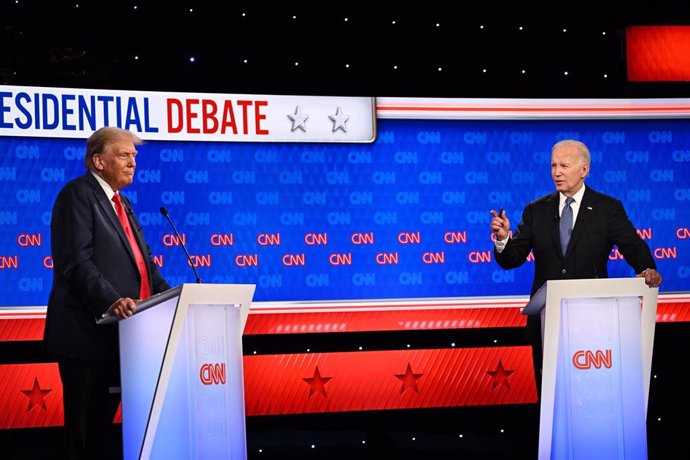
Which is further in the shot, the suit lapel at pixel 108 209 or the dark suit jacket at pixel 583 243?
the dark suit jacket at pixel 583 243

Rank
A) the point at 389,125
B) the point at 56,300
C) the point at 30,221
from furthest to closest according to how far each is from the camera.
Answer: the point at 389,125
the point at 30,221
the point at 56,300

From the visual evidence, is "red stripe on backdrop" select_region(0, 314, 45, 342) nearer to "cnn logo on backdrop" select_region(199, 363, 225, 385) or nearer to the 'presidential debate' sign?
the 'presidential debate' sign

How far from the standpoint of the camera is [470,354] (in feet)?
18.2

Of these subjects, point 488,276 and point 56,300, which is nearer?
point 56,300

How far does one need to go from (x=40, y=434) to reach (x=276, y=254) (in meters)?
1.52

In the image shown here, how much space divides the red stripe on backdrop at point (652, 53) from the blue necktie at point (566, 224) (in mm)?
1715

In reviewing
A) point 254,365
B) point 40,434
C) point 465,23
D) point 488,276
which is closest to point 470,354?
point 488,276

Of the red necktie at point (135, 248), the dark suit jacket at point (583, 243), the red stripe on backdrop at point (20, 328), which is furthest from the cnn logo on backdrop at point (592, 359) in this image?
the red stripe on backdrop at point (20, 328)

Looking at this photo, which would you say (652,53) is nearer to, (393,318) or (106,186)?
(393,318)

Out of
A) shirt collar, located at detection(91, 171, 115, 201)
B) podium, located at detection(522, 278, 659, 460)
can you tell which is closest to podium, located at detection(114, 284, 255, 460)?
shirt collar, located at detection(91, 171, 115, 201)

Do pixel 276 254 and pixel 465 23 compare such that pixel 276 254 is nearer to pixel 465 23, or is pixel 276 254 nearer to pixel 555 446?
pixel 465 23

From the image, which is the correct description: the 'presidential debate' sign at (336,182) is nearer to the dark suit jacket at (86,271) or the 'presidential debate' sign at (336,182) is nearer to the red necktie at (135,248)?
the red necktie at (135,248)

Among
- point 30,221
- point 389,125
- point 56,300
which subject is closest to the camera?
point 56,300

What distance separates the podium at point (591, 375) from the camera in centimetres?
365
